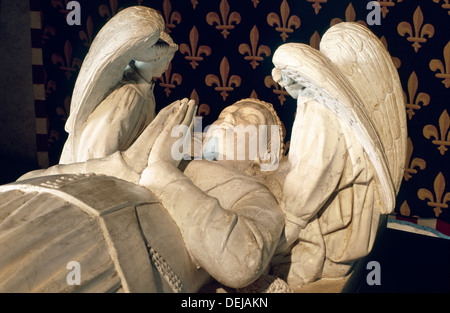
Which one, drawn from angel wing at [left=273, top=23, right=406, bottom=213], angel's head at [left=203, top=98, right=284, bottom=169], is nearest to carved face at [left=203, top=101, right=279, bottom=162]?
angel's head at [left=203, top=98, right=284, bottom=169]

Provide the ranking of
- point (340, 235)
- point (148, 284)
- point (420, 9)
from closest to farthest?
point (148, 284), point (340, 235), point (420, 9)

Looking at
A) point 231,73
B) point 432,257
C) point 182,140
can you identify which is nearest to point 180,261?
point 182,140

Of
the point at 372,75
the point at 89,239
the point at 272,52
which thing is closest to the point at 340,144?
the point at 372,75

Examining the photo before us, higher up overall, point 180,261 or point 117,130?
point 117,130

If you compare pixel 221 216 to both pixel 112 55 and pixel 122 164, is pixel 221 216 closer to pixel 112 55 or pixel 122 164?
pixel 122 164

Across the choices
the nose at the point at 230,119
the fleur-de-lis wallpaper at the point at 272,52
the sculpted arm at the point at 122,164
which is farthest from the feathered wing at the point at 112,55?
the fleur-de-lis wallpaper at the point at 272,52

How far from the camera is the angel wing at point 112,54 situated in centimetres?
186

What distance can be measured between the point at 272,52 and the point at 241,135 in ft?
3.51

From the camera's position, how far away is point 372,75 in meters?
1.88

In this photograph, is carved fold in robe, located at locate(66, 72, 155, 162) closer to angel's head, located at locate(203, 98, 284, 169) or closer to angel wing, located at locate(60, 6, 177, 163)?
angel wing, located at locate(60, 6, 177, 163)

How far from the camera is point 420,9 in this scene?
278 centimetres

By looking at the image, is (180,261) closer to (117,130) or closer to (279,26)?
(117,130)

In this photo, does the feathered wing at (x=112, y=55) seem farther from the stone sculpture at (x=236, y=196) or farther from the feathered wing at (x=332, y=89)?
the feathered wing at (x=332, y=89)
